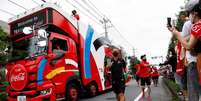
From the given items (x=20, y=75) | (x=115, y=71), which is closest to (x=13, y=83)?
(x=20, y=75)

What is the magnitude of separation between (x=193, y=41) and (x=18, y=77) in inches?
303

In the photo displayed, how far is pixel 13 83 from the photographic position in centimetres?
1070

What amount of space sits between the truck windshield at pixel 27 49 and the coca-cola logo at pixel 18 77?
21.9 inches

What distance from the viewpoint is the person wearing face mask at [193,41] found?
372cm

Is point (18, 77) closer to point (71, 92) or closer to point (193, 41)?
point (71, 92)

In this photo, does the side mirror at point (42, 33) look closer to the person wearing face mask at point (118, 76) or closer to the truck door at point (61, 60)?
the truck door at point (61, 60)

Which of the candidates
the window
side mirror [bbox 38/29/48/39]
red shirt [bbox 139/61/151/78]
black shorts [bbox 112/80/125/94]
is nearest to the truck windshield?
the window

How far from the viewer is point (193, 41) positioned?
372 centimetres

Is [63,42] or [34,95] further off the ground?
[63,42]

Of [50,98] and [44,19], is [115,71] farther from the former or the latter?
[44,19]

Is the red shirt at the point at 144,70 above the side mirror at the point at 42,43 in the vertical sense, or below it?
below

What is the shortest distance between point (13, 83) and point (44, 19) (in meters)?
2.32

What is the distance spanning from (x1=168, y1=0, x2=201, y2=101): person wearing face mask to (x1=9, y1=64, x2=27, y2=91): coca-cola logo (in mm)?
6854

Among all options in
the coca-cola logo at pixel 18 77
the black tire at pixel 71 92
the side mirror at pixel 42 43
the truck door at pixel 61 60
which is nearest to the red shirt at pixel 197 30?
the side mirror at pixel 42 43
